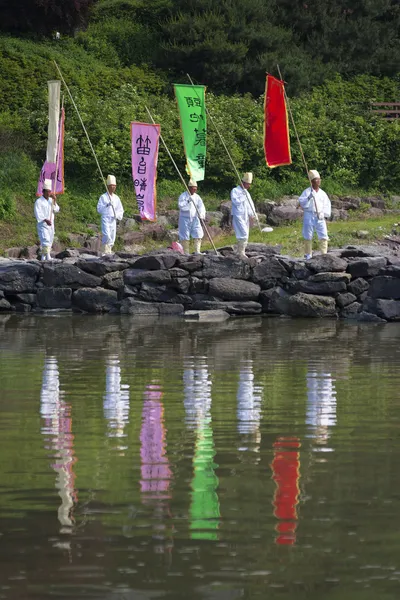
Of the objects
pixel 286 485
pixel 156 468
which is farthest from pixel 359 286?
pixel 286 485

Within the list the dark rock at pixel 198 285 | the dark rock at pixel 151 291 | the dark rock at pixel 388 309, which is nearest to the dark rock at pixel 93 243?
the dark rock at pixel 151 291

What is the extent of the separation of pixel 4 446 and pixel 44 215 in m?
14.1

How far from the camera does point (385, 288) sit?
725 inches

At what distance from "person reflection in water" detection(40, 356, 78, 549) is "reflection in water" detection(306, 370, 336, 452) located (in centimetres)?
170

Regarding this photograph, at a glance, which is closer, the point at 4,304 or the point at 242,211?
the point at 4,304

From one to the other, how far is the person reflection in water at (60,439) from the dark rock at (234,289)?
23.8ft

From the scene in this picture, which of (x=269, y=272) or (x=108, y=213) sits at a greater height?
(x=108, y=213)

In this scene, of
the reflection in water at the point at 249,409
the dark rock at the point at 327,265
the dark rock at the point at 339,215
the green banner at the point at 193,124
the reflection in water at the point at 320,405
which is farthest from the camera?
the dark rock at the point at 339,215

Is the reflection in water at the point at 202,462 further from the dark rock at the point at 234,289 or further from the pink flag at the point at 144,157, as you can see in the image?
the pink flag at the point at 144,157

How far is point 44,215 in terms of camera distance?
22031 mm

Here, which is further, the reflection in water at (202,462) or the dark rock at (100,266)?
the dark rock at (100,266)

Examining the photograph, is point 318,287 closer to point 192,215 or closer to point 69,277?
point 69,277

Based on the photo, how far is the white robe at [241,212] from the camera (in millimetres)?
21969

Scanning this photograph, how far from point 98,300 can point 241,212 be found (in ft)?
12.0
